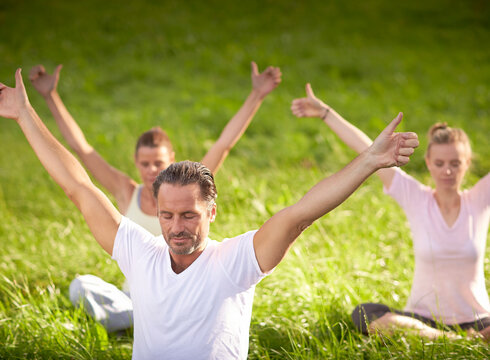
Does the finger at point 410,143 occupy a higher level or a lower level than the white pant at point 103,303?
higher

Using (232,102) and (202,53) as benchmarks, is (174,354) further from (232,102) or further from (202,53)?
(202,53)

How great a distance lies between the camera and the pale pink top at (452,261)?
337 centimetres

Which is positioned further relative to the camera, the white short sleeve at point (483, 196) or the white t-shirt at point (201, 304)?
the white short sleeve at point (483, 196)

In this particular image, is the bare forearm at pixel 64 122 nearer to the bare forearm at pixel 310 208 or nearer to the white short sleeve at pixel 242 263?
the white short sleeve at pixel 242 263

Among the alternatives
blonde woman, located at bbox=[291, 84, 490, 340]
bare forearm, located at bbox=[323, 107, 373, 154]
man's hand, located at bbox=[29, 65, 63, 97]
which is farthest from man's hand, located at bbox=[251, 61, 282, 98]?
man's hand, located at bbox=[29, 65, 63, 97]

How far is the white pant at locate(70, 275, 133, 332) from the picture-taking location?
3629mm

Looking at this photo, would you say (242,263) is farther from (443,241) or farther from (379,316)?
(443,241)

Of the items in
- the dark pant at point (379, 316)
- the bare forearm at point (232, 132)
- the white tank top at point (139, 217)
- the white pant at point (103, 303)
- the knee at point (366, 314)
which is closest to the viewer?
the dark pant at point (379, 316)

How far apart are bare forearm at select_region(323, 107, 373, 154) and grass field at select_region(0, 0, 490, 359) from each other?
40.0 inches

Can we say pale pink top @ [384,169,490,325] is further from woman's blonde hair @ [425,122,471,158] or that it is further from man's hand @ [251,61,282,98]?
man's hand @ [251,61,282,98]

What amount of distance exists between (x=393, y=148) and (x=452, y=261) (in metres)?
1.59

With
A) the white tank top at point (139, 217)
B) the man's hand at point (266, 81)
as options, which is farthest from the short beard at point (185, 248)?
the man's hand at point (266, 81)

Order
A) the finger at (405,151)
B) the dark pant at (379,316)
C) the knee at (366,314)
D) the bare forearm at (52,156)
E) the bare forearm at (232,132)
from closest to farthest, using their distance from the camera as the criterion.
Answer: the finger at (405,151), the bare forearm at (52,156), the dark pant at (379,316), the knee at (366,314), the bare forearm at (232,132)

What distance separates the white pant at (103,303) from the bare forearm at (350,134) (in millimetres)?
1719
